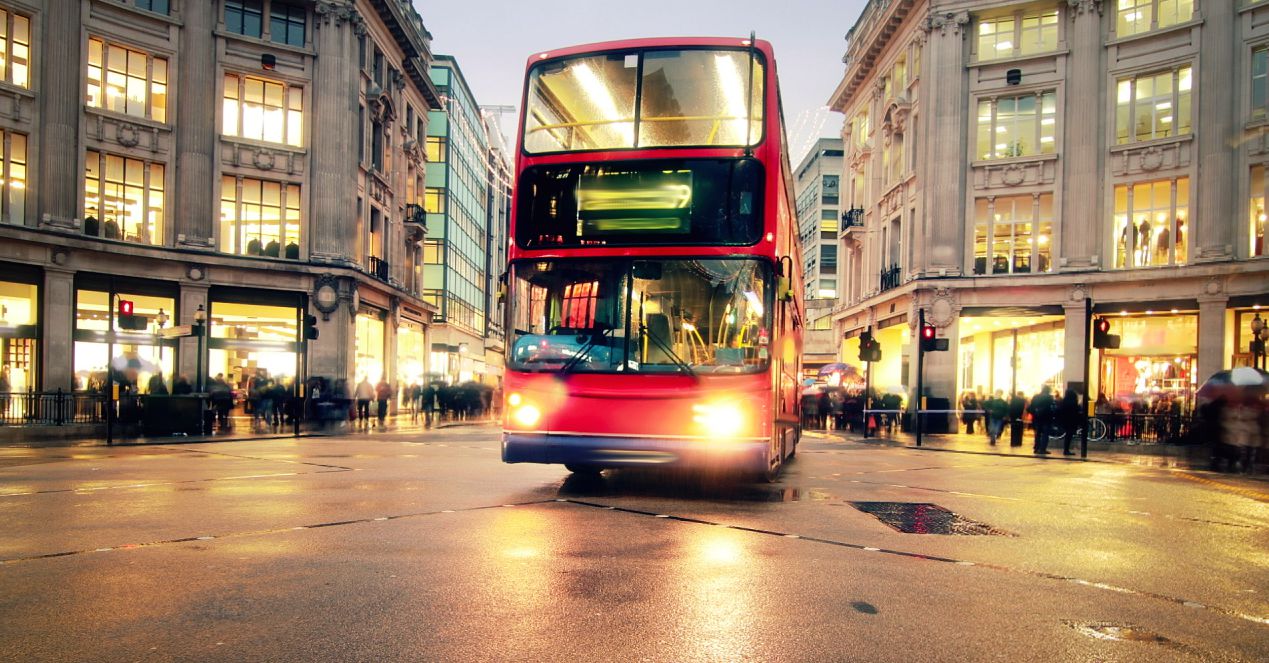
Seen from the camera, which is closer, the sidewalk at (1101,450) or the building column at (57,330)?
the sidewalk at (1101,450)

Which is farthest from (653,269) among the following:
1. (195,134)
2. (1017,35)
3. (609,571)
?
(1017,35)

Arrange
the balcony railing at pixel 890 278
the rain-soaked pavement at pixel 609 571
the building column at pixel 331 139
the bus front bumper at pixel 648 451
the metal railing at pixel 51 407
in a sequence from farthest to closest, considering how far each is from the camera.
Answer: the balcony railing at pixel 890 278 → the building column at pixel 331 139 → the metal railing at pixel 51 407 → the bus front bumper at pixel 648 451 → the rain-soaked pavement at pixel 609 571

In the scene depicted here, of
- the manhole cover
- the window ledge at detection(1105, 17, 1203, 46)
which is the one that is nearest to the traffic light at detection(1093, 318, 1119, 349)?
the manhole cover

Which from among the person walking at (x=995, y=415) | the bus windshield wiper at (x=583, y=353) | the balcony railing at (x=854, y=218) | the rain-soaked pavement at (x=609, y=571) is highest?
the balcony railing at (x=854, y=218)

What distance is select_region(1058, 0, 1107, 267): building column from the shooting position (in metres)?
34.0

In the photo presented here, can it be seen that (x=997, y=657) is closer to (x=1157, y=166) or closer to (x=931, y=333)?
(x=931, y=333)

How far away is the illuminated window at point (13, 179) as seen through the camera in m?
28.0

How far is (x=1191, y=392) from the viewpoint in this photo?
3147 centimetres

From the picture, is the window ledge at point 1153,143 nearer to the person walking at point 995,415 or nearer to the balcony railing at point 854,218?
the person walking at point 995,415

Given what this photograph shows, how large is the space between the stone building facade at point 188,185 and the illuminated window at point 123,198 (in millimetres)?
48

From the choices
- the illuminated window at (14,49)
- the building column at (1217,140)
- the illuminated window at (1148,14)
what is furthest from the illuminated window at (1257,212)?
the illuminated window at (14,49)

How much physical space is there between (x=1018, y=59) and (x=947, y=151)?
419 cm

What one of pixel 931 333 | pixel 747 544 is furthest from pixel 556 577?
pixel 931 333

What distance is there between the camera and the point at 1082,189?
3412 centimetres
